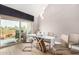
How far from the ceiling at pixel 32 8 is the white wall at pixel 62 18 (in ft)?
0.35

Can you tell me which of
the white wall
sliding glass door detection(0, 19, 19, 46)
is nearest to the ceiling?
the white wall

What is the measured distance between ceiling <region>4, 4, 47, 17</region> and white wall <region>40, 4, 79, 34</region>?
0.11 meters

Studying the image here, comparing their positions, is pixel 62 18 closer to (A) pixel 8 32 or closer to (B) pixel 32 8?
(B) pixel 32 8

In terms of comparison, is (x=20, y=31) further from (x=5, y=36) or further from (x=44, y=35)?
(x=44, y=35)

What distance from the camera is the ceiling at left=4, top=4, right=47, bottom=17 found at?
2.27m

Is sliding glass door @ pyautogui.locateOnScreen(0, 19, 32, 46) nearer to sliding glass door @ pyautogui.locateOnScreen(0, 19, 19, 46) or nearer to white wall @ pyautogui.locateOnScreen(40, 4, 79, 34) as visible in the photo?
sliding glass door @ pyautogui.locateOnScreen(0, 19, 19, 46)

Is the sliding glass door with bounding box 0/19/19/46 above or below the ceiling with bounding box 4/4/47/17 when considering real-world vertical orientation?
below

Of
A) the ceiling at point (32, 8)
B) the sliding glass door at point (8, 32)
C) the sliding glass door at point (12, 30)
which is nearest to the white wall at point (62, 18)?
the ceiling at point (32, 8)

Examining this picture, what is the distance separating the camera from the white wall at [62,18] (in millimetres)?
2268

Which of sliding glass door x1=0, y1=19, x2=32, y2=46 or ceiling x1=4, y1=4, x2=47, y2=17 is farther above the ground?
ceiling x1=4, y1=4, x2=47, y2=17

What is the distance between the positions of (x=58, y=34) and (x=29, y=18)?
525 millimetres

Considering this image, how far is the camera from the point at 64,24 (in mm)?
2285

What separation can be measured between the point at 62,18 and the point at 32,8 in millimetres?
504

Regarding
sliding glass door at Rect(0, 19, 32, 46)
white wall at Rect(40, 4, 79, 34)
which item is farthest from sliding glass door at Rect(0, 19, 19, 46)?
white wall at Rect(40, 4, 79, 34)
